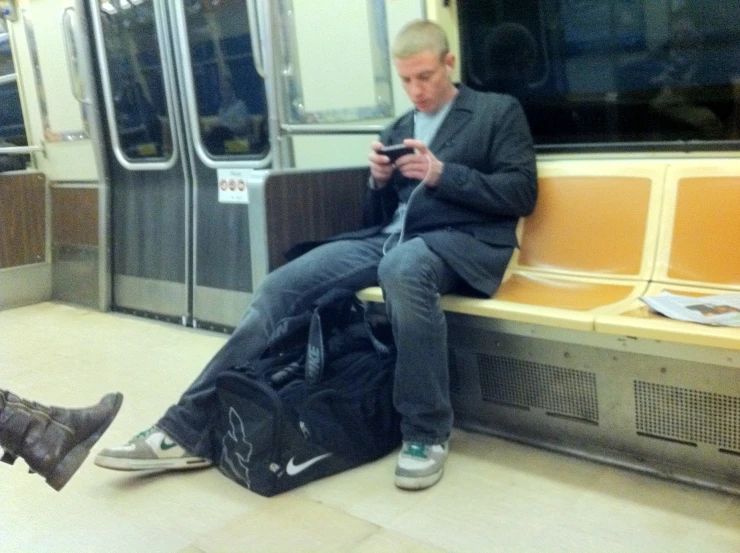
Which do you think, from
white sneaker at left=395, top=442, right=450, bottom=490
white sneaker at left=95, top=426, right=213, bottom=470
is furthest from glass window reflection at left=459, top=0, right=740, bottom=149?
white sneaker at left=95, top=426, right=213, bottom=470

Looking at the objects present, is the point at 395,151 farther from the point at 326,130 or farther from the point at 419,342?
the point at 419,342

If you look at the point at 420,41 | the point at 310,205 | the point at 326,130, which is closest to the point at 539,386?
the point at 310,205

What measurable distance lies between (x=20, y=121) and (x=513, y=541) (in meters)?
5.18

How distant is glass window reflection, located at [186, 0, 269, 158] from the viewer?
411cm

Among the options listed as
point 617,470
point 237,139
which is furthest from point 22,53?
point 617,470

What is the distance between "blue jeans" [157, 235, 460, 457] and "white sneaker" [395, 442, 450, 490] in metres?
0.03

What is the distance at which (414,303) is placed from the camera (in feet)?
7.46

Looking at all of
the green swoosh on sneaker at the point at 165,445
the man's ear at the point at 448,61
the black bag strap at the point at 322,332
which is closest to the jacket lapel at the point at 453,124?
the man's ear at the point at 448,61

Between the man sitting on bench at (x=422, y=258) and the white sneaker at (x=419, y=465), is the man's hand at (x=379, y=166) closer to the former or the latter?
the man sitting on bench at (x=422, y=258)

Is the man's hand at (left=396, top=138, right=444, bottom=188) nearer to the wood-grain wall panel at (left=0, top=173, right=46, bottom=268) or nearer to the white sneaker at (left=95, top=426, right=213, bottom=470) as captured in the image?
the white sneaker at (left=95, top=426, right=213, bottom=470)

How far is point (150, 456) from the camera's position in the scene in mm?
2428

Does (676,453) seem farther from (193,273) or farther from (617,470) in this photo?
(193,273)

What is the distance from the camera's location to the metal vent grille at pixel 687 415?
2105 mm

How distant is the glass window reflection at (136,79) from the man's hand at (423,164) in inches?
97.5
